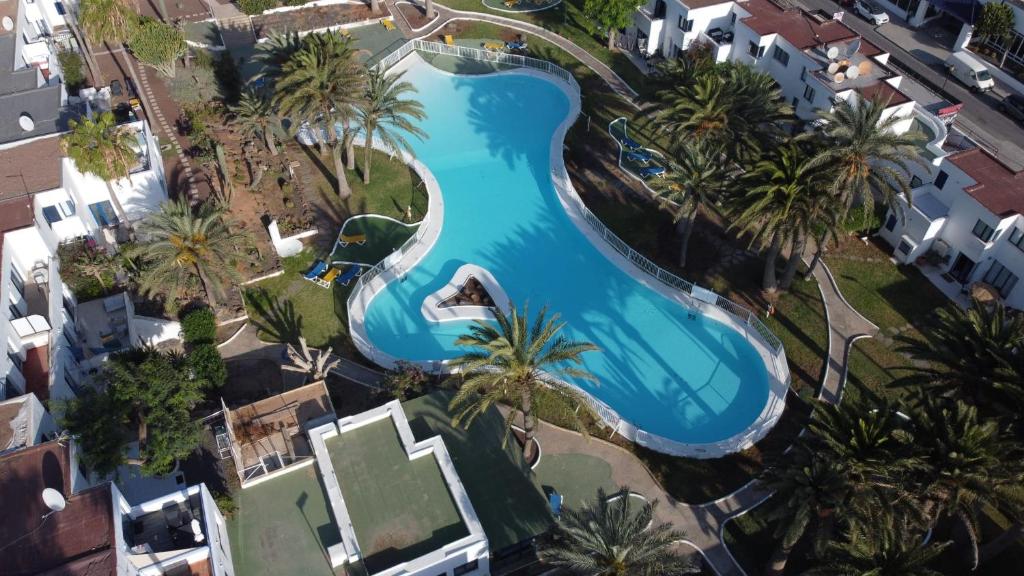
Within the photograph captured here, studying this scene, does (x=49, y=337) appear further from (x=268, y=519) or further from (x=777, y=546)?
(x=777, y=546)

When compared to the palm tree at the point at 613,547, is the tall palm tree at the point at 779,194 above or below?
above

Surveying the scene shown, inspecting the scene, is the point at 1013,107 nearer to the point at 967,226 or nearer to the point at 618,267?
A: the point at 967,226

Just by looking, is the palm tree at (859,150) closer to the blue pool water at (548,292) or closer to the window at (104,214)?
the blue pool water at (548,292)

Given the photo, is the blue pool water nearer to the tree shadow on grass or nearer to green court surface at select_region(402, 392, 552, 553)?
the tree shadow on grass

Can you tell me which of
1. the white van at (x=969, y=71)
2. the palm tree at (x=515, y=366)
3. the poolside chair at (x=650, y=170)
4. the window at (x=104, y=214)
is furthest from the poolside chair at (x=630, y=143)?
the window at (x=104, y=214)

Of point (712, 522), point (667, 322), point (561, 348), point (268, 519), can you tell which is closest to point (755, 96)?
point (667, 322)

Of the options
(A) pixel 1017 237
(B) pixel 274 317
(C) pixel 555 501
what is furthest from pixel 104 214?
(A) pixel 1017 237
